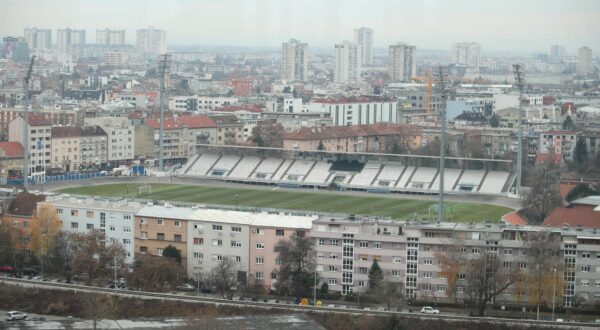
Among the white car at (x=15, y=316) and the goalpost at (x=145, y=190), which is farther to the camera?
the goalpost at (x=145, y=190)

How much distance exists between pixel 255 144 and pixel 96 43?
1914 inches

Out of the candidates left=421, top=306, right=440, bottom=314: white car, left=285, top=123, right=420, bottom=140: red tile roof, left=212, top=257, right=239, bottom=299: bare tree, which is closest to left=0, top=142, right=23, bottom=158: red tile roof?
left=285, top=123, right=420, bottom=140: red tile roof

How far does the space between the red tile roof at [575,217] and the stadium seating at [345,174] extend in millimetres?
4014

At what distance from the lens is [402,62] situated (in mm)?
52000

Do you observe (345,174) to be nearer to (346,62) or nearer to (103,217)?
(103,217)

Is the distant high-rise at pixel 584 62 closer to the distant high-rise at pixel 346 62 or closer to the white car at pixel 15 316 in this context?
the distant high-rise at pixel 346 62

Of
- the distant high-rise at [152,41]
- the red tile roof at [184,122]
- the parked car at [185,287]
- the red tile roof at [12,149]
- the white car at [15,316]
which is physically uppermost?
the distant high-rise at [152,41]

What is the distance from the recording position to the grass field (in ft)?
52.8

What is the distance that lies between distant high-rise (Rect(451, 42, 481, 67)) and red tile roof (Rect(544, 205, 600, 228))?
50333 mm

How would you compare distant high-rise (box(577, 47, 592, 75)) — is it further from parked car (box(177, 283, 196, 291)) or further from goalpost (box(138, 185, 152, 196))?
parked car (box(177, 283, 196, 291))

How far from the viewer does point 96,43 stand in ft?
232

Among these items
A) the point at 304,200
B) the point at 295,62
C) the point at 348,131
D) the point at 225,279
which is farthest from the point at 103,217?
the point at 295,62

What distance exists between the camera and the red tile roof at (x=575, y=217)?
13062 millimetres

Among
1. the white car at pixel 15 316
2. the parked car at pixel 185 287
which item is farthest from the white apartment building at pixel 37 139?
the white car at pixel 15 316
